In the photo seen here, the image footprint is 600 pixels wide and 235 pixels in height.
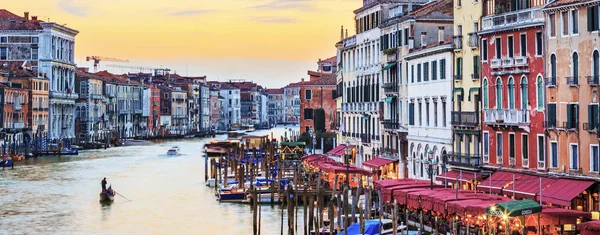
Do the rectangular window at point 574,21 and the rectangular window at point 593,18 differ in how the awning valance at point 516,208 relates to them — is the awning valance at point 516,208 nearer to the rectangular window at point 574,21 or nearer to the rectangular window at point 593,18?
the rectangular window at point 593,18

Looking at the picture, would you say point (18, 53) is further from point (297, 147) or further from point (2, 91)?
point (297, 147)

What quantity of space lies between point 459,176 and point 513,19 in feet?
11.8

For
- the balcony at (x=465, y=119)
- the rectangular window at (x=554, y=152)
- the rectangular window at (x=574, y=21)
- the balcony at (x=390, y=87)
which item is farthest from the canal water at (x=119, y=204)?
the rectangular window at (x=574, y=21)

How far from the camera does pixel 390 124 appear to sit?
93.4 feet

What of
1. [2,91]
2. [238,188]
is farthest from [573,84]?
[2,91]

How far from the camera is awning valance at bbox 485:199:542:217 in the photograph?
15672 mm

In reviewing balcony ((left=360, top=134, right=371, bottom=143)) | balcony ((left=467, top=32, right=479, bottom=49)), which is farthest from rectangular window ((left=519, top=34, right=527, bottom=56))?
balcony ((left=360, top=134, right=371, bottom=143))

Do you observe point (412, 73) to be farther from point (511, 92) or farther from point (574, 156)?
point (574, 156)

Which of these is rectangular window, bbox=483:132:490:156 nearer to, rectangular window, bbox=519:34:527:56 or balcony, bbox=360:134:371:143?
rectangular window, bbox=519:34:527:56

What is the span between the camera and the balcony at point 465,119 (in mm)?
22141

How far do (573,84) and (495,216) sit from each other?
2735 mm

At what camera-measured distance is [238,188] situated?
31.0 metres

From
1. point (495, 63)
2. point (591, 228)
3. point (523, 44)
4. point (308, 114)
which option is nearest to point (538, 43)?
point (523, 44)

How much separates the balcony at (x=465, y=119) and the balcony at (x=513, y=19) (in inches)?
74.0
